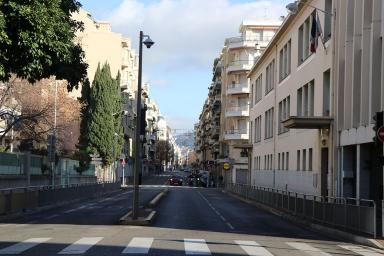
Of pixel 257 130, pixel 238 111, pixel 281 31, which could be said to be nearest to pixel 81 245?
pixel 281 31

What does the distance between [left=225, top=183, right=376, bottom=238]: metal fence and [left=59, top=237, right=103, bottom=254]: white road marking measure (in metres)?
8.21

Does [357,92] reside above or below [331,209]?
above

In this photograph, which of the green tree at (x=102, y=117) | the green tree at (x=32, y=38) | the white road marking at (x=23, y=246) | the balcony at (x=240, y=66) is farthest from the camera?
the balcony at (x=240, y=66)

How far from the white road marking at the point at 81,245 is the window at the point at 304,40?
21.8m

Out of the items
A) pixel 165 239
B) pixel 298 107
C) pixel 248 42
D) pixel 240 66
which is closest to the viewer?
pixel 165 239

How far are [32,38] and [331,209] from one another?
42.2 ft

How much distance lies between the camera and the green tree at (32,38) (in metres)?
15.3

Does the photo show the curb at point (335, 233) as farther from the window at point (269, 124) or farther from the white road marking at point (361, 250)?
the window at point (269, 124)

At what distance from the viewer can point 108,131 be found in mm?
79375

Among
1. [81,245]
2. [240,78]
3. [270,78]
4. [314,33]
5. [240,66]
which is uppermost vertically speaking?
[240,66]

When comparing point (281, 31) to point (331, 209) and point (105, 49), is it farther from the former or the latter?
point (105, 49)

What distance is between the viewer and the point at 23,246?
1548 centimetres

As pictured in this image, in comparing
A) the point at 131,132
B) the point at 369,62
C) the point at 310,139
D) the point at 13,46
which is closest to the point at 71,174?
the point at 310,139

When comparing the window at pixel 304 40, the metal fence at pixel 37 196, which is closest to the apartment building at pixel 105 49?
the metal fence at pixel 37 196
